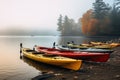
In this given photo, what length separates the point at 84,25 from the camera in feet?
333

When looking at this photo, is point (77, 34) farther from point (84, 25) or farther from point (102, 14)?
point (102, 14)

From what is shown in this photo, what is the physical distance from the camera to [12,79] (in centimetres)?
1878

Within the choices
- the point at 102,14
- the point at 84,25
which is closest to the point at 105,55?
the point at 102,14

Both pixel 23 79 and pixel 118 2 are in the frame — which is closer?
pixel 23 79

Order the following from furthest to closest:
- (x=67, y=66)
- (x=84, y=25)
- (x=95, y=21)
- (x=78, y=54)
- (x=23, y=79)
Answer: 1. (x=84, y=25)
2. (x=95, y=21)
3. (x=78, y=54)
4. (x=67, y=66)
5. (x=23, y=79)

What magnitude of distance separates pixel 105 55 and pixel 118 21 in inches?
2525

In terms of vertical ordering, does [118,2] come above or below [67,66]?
above

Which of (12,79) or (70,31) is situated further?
(70,31)

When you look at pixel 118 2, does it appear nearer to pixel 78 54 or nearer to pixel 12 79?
pixel 78 54

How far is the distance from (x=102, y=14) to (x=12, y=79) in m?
77.6

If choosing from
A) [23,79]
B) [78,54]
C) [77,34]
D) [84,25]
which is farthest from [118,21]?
[23,79]

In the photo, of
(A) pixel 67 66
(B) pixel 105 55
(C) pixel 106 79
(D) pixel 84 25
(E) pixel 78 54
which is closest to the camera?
(C) pixel 106 79

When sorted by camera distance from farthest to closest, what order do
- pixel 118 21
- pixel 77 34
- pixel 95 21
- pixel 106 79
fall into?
1. pixel 77 34
2. pixel 95 21
3. pixel 118 21
4. pixel 106 79

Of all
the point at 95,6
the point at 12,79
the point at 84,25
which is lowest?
the point at 12,79
